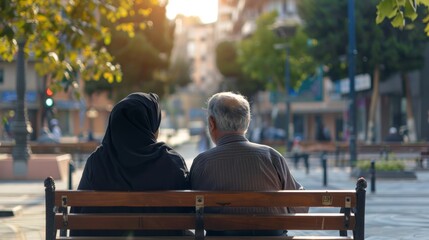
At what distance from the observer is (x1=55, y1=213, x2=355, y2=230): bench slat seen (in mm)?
5469

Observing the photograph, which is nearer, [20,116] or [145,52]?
[20,116]

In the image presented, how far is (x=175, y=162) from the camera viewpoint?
5797mm

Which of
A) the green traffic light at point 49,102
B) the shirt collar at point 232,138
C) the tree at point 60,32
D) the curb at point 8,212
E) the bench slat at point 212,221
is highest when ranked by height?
the tree at point 60,32

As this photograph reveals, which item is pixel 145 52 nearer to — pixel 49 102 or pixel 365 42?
pixel 365 42

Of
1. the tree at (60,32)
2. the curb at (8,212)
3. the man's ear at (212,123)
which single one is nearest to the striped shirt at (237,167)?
the man's ear at (212,123)

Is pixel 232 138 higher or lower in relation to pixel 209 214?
higher

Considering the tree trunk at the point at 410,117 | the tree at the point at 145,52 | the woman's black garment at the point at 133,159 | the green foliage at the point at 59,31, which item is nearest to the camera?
the woman's black garment at the point at 133,159

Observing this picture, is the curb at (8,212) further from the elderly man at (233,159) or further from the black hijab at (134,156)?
the elderly man at (233,159)

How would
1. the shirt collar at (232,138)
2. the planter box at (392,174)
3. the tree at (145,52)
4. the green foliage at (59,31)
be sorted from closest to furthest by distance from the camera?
the shirt collar at (232,138)
the green foliage at (59,31)
the planter box at (392,174)
the tree at (145,52)

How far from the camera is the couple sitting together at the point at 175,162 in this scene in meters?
5.60

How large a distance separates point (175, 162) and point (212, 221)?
0.54 meters

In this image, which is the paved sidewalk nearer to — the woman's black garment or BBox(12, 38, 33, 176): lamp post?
BBox(12, 38, 33, 176): lamp post

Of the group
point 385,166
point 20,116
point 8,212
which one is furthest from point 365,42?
point 8,212

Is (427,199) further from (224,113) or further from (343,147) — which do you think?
(343,147)
